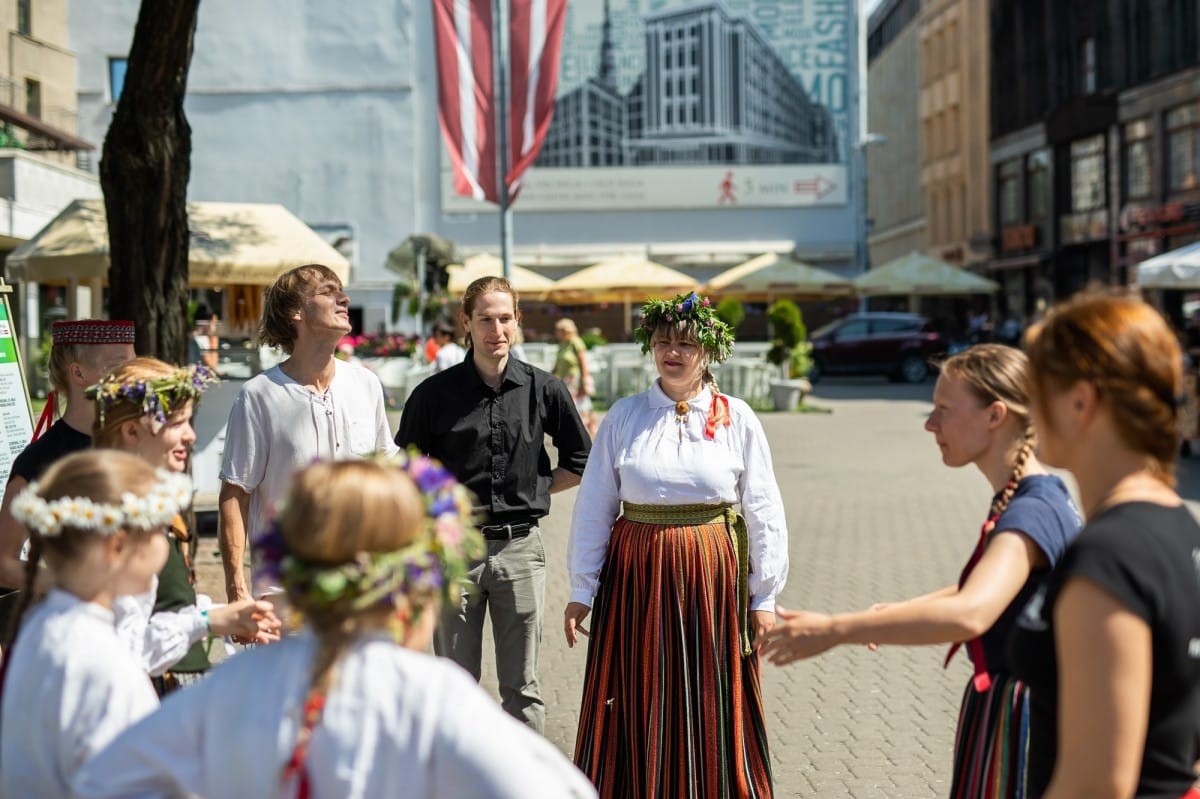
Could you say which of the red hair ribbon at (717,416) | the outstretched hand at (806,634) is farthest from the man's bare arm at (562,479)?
the outstretched hand at (806,634)

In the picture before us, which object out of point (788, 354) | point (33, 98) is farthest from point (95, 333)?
point (33, 98)

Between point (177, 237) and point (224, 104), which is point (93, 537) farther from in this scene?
point (224, 104)

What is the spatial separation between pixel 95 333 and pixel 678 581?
2097 millimetres

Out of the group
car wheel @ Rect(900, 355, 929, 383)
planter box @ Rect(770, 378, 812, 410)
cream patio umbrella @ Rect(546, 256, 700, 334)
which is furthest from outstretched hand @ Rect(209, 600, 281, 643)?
car wheel @ Rect(900, 355, 929, 383)

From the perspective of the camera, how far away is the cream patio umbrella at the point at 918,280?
128 feet

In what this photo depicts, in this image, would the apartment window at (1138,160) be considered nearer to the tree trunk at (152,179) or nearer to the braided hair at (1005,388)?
the tree trunk at (152,179)

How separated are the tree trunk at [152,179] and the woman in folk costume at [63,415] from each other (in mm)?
3125

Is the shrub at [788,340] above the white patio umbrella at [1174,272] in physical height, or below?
below

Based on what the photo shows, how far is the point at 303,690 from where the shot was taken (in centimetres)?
219

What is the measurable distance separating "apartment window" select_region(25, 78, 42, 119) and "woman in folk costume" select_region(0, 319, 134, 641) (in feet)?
107

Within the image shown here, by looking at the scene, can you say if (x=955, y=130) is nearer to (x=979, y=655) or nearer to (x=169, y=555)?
(x=979, y=655)

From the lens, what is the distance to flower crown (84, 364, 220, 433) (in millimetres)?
3598

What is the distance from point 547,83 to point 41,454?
13.7 m

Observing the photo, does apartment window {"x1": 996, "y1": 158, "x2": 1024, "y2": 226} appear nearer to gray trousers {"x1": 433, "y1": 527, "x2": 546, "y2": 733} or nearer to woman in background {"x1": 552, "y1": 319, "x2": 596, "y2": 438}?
woman in background {"x1": 552, "y1": 319, "x2": 596, "y2": 438}
